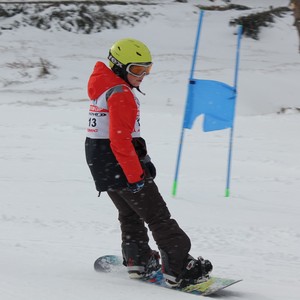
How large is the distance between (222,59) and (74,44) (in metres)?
5.11

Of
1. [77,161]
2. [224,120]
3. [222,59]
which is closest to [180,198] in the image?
[224,120]

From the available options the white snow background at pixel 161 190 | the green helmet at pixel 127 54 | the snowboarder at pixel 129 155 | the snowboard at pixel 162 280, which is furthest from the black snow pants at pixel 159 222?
the green helmet at pixel 127 54

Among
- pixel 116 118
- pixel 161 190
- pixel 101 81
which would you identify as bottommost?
Result: pixel 161 190

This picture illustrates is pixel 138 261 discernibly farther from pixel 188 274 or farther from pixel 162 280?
pixel 188 274

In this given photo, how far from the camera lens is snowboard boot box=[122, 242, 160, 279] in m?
4.41

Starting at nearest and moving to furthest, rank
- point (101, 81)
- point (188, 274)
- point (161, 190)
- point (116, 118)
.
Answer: point (116, 118) < point (101, 81) < point (188, 274) < point (161, 190)

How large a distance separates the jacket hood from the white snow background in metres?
1.17

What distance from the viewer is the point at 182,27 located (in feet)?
77.9

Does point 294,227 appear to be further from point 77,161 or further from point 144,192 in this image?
point 77,161

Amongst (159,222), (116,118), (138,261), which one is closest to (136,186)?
(159,222)

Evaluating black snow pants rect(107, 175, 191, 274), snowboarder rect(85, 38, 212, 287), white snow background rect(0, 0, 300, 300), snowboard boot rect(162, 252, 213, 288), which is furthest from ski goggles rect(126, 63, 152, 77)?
white snow background rect(0, 0, 300, 300)

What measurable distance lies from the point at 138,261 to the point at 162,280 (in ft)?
0.67

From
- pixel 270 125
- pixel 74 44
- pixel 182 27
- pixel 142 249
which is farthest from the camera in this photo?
pixel 182 27

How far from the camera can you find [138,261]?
4.41 metres
